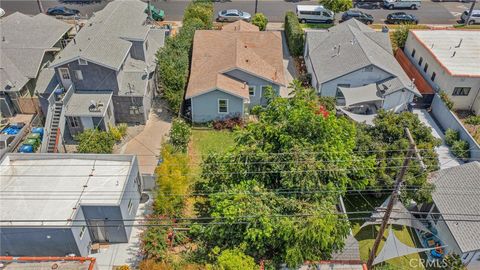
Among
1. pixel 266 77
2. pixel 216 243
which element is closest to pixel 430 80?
pixel 266 77

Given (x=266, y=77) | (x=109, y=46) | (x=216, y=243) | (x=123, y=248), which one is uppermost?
(x=109, y=46)

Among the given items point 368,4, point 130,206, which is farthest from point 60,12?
point 368,4

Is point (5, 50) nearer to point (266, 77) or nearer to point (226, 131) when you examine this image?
point (226, 131)

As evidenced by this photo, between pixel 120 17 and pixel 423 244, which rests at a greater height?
pixel 120 17

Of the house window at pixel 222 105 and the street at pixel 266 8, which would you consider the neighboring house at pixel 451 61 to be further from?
the house window at pixel 222 105

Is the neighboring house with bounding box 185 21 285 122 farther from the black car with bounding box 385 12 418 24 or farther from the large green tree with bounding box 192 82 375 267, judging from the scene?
the black car with bounding box 385 12 418 24

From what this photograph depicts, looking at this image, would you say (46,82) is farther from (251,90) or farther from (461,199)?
(461,199)

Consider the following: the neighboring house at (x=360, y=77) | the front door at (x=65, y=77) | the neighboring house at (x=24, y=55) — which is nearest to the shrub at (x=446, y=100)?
the neighboring house at (x=360, y=77)
